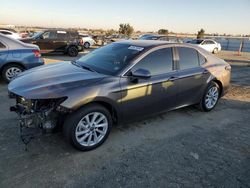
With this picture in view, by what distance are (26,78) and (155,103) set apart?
2223 mm

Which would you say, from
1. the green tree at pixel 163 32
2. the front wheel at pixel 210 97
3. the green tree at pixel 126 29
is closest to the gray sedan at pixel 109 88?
the front wheel at pixel 210 97

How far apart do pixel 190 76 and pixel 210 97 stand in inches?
41.9

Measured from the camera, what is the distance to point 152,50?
163 inches

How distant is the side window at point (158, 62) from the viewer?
156 inches

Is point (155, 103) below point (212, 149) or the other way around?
the other way around

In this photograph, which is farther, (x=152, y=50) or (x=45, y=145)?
(x=152, y=50)

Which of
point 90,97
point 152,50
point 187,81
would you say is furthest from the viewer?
point 187,81

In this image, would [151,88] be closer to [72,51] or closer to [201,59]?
[201,59]

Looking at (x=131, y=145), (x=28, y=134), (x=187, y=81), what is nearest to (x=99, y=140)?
(x=131, y=145)

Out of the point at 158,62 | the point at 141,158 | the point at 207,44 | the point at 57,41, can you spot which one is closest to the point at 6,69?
the point at 158,62

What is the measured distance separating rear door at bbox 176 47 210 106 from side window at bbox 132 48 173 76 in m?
0.27

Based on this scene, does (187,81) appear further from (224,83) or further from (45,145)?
(45,145)

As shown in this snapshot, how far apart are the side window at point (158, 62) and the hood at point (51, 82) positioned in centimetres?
79

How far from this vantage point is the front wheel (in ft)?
17.0
